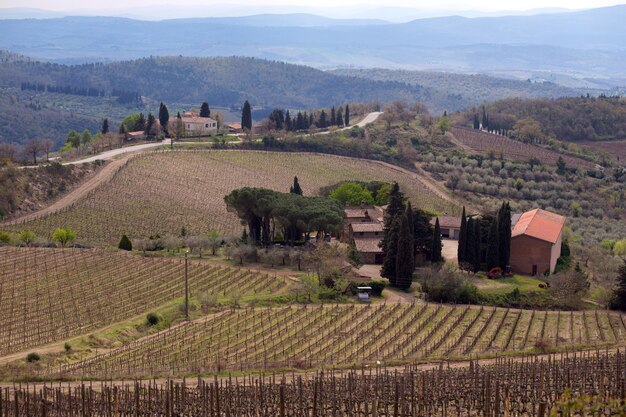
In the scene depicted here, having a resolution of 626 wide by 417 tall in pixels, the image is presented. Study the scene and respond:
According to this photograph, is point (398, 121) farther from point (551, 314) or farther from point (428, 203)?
point (551, 314)

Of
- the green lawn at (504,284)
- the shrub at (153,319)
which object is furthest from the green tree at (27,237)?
the green lawn at (504,284)

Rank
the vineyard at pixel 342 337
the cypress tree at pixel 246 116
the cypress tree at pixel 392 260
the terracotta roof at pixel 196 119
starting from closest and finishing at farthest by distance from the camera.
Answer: the vineyard at pixel 342 337 < the cypress tree at pixel 392 260 < the cypress tree at pixel 246 116 < the terracotta roof at pixel 196 119

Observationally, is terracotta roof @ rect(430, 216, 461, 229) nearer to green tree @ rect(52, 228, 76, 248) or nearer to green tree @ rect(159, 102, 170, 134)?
green tree @ rect(52, 228, 76, 248)

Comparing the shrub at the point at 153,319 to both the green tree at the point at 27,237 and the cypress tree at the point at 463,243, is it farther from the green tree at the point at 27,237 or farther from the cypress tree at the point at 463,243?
the green tree at the point at 27,237

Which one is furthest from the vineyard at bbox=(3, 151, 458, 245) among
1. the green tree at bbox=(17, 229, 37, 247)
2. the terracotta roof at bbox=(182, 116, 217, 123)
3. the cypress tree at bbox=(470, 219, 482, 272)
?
the cypress tree at bbox=(470, 219, 482, 272)

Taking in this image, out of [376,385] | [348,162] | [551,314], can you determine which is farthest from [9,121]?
[376,385]

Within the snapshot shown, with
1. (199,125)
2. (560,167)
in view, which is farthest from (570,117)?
(199,125)
